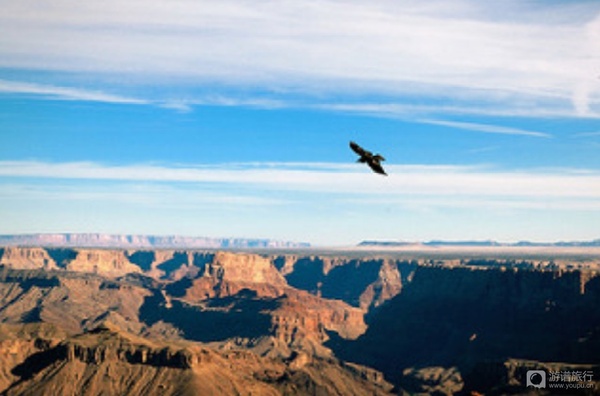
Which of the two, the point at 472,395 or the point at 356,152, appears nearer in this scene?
the point at 356,152

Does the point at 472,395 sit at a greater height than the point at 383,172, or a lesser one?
lesser

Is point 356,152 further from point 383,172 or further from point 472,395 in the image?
point 472,395

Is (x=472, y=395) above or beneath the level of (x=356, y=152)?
beneath

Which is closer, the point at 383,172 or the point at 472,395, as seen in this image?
the point at 383,172

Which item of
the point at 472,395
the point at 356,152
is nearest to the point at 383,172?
the point at 356,152
